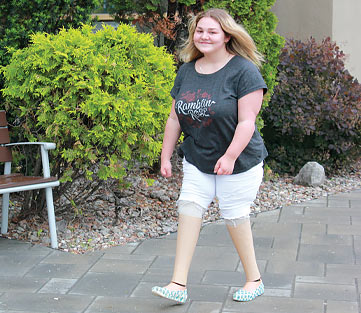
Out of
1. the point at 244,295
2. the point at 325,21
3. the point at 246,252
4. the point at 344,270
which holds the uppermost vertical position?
the point at 325,21

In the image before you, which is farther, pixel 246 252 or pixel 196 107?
pixel 246 252

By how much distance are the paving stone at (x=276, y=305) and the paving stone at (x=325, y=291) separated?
84 mm

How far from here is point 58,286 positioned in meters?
4.23

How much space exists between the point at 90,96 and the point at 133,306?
5.53 feet

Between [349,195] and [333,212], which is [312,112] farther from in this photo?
[333,212]

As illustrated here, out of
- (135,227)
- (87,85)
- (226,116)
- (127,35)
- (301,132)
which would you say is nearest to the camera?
(226,116)

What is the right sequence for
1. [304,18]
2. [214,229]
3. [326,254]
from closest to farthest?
[326,254] → [214,229] → [304,18]

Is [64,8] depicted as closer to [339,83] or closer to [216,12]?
→ [216,12]

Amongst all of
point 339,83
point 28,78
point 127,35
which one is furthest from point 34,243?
point 339,83

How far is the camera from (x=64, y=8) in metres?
5.67

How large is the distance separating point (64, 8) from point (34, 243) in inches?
77.2

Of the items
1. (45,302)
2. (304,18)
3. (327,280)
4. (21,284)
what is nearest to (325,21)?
(304,18)

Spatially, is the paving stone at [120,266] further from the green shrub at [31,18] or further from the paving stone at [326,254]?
the green shrub at [31,18]

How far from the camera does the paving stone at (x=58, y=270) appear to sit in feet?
14.6
